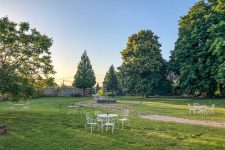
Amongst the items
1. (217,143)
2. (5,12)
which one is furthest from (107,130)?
(5,12)

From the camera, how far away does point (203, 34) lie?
31.2 meters

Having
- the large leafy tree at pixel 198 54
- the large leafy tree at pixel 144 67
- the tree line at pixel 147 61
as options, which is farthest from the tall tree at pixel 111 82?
the large leafy tree at pixel 198 54

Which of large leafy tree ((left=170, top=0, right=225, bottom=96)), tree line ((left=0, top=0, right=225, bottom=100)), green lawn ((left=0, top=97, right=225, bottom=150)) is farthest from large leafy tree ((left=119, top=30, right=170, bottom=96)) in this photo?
green lawn ((left=0, top=97, right=225, bottom=150))

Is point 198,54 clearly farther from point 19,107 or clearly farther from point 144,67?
point 19,107

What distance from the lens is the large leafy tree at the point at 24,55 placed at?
15.1m

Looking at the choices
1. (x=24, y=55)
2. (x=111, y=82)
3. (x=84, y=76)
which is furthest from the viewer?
(x=111, y=82)

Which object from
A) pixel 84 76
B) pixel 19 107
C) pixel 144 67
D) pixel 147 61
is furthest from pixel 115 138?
pixel 84 76

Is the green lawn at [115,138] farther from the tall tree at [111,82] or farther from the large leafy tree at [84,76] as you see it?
the tall tree at [111,82]

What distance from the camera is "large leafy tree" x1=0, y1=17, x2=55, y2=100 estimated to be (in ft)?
49.4

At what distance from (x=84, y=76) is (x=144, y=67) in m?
15.8

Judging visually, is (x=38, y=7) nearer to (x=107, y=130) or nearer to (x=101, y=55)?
(x=107, y=130)

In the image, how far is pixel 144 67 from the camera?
3747 cm

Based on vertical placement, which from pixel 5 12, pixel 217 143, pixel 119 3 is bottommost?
pixel 217 143

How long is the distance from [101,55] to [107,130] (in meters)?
22.0
